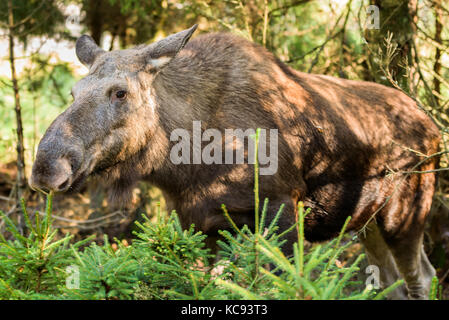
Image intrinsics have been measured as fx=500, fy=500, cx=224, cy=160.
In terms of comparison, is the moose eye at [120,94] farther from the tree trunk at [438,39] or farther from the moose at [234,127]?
the tree trunk at [438,39]

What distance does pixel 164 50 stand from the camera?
4375 mm

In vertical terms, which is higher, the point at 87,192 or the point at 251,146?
the point at 251,146

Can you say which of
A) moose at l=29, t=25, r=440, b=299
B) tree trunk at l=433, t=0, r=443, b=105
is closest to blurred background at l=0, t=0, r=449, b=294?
tree trunk at l=433, t=0, r=443, b=105

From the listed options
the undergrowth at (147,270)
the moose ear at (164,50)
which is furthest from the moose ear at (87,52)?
the undergrowth at (147,270)

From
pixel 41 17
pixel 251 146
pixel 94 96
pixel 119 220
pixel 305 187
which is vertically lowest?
pixel 119 220

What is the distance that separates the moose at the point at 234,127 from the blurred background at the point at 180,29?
130cm

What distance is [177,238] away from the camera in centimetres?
262

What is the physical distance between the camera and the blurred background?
647 cm

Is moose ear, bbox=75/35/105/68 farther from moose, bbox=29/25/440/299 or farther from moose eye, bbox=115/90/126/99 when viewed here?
moose eye, bbox=115/90/126/99

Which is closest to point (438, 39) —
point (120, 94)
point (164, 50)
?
point (164, 50)

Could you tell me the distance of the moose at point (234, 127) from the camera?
13.4 ft
